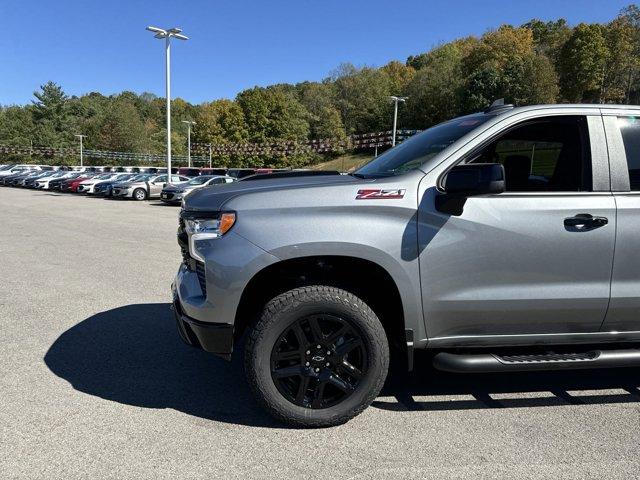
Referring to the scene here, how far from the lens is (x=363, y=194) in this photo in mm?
2891

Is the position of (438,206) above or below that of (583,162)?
below

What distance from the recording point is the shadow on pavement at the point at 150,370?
10.9 ft

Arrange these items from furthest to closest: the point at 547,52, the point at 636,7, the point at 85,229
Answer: the point at 547,52 → the point at 636,7 → the point at 85,229

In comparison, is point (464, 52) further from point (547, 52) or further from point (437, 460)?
point (437, 460)

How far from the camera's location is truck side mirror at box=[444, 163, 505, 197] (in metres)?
2.72

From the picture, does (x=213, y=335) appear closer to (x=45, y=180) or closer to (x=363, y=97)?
(x=45, y=180)

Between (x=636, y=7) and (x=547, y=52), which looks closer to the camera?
(x=636, y=7)

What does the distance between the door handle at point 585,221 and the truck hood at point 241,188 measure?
1.27 m

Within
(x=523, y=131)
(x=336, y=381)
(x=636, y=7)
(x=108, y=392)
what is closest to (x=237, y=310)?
(x=336, y=381)

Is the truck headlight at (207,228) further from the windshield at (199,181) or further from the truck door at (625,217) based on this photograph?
the windshield at (199,181)

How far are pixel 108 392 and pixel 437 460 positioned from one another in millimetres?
2271

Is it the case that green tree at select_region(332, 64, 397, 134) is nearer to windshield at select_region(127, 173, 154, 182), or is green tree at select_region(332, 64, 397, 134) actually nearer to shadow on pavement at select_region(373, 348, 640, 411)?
windshield at select_region(127, 173, 154, 182)

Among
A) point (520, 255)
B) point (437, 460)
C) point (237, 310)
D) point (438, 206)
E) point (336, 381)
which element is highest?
point (438, 206)

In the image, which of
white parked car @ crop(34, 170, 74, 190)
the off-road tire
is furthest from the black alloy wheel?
white parked car @ crop(34, 170, 74, 190)
